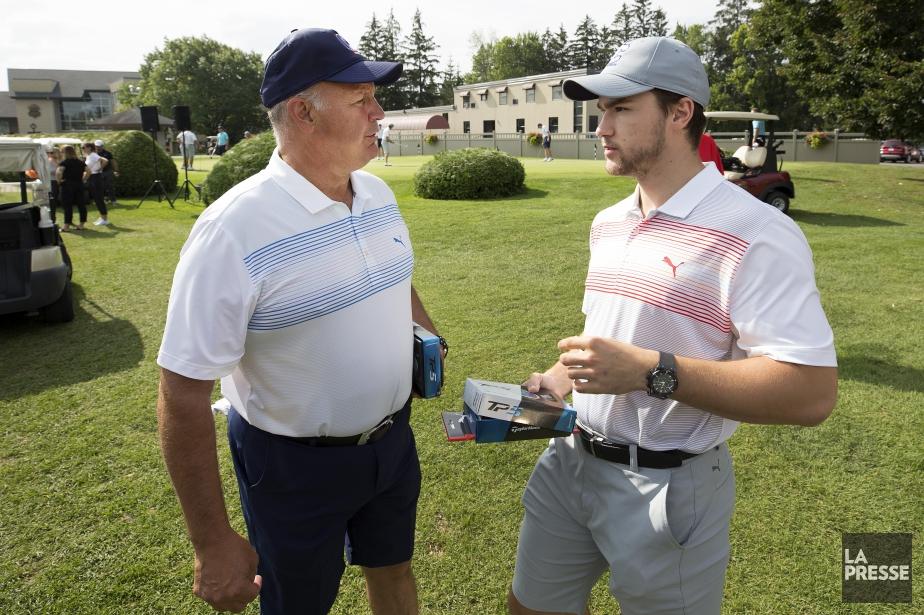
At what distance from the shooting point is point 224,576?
1.90 m

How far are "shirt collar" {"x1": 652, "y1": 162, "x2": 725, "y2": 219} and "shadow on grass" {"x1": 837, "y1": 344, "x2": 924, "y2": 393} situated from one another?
184 inches

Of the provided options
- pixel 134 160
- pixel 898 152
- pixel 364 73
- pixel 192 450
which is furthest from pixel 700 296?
pixel 898 152

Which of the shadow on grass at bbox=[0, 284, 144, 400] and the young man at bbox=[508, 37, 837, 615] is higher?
the young man at bbox=[508, 37, 837, 615]

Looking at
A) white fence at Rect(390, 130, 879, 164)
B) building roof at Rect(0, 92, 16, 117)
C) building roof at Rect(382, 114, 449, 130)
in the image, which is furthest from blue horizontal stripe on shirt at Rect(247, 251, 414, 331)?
building roof at Rect(0, 92, 16, 117)

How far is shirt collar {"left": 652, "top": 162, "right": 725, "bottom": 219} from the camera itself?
1987mm

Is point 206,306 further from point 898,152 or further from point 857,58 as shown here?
point 898,152

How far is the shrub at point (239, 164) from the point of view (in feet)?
52.8

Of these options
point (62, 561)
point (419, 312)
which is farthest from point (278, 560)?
point (62, 561)

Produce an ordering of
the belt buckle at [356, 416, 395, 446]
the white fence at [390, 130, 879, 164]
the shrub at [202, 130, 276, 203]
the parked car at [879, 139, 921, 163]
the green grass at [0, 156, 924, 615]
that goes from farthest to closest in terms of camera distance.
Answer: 1. the parked car at [879, 139, 921, 163]
2. the white fence at [390, 130, 879, 164]
3. the shrub at [202, 130, 276, 203]
4. the green grass at [0, 156, 924, 615]
5. the belt buckle at [356, 416, 395, 446]

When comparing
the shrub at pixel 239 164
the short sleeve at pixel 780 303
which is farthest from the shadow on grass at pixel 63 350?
the shrub at pixel 239 164

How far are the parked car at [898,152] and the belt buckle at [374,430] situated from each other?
3634 centimetres

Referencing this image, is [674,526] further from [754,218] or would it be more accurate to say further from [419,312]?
[419,312]

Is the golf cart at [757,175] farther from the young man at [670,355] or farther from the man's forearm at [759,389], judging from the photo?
the man's forearm at [759,389]

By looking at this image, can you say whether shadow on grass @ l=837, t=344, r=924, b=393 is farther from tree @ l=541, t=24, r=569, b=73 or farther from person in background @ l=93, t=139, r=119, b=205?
tree @ l=541, t=24, r=569, b=73
